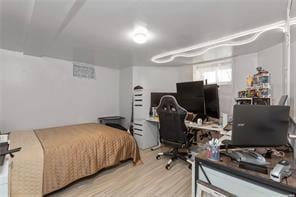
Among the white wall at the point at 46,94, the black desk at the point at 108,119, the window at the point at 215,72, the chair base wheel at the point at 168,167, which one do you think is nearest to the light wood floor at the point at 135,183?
the chair base wheel at the point at 168,167

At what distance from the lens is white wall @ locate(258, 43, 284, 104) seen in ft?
8.84

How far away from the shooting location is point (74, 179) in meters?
2.23

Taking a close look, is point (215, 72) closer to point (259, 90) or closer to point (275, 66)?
point (275, 66)

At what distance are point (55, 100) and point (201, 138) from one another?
342 cm

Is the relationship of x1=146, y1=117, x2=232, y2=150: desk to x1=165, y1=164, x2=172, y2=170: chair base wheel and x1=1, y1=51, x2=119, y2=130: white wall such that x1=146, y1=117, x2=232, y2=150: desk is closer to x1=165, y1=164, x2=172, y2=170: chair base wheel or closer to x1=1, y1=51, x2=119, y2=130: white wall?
x1=165, y1=164, x2=172, y2=170: chair base wheel

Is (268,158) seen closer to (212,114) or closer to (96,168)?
(212,114)

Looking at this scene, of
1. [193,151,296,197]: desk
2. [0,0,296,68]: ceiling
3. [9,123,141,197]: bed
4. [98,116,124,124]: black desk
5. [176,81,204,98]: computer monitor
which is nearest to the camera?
[193,151,296,197]: desk

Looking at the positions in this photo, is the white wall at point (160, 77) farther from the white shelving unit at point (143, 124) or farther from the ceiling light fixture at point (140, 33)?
the ceiling light fixture at point (140, 33)

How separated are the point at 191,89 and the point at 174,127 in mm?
951

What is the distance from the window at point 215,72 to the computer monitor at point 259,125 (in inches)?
106

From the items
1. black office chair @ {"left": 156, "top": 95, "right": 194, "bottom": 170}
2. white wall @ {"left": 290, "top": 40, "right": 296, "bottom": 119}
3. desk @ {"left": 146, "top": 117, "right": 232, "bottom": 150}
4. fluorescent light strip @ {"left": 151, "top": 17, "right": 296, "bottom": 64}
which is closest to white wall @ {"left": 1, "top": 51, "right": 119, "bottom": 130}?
desk @ {"left": 146, "top": 117, "right": 232, "bottom": 150}

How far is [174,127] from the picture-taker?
2840 millimetres

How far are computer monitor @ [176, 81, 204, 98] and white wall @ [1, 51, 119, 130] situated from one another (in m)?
2.29

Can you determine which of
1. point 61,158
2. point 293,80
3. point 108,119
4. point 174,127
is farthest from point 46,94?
point 293,80
